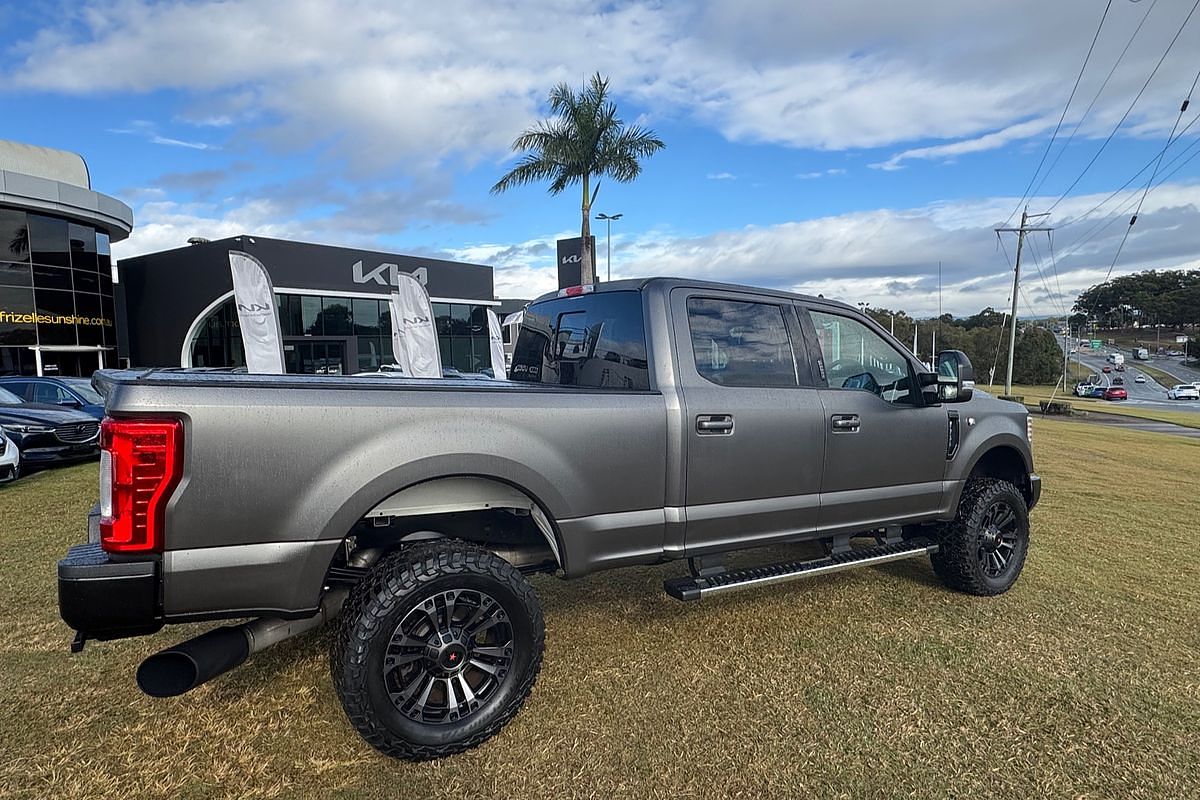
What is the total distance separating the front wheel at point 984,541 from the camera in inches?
171

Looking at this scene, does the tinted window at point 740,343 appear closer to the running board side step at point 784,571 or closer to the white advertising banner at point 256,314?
the running board side step at point 784,571

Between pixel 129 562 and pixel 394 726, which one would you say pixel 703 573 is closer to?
pixel 394 726

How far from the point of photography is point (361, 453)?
2.53 m

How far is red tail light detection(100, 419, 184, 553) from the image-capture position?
2.22 metres

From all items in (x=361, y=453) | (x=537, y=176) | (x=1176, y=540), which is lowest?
(x=1176, y=540)

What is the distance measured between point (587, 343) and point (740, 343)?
859 millimetres

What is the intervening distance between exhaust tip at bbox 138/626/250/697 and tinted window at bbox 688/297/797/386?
93.6 inches

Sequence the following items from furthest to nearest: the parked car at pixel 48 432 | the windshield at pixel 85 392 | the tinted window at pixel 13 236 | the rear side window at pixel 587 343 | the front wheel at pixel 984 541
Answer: the tinted window at pixel 13 236 < the windshield at pixel 85 392 < the parked car at pixel 48 432 < the front wheel at pixel 984 541 < the rear side window at pixel 587 343

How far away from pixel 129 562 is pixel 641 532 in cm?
201

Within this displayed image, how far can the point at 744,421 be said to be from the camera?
11.2 ft

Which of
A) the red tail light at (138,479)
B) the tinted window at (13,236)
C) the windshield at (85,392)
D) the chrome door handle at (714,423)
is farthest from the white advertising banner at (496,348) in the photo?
the tinted window at (13,236)

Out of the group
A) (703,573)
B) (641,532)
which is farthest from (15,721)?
(703,573)

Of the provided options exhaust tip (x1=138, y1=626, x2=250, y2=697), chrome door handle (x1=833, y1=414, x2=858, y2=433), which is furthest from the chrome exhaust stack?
chrome door handle (x1=833, y1=414, x2=858, y2=433)

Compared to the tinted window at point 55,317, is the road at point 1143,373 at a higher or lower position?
lower
